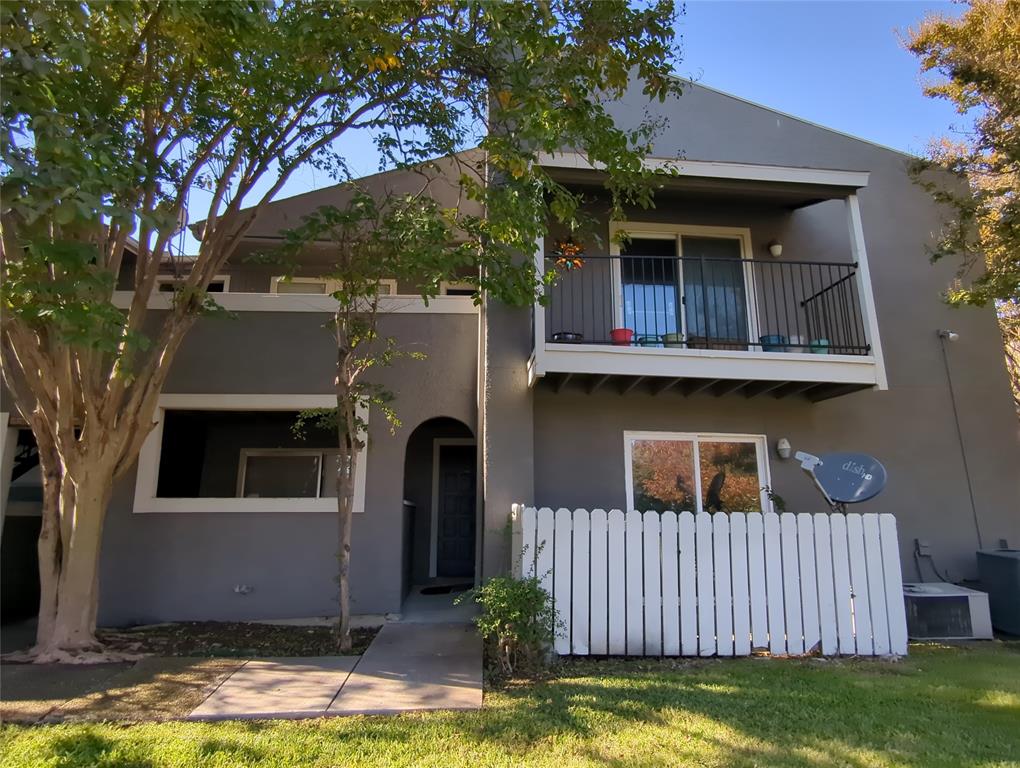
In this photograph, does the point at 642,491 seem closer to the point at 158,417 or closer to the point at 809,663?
the point at 809,663

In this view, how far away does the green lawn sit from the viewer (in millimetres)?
3408

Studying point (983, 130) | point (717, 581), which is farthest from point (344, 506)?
point (983, 130)

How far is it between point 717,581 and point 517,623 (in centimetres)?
197

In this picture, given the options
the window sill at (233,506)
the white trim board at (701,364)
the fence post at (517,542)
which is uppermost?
the white trim board at (701,364)

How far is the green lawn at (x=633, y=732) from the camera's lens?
341 cm

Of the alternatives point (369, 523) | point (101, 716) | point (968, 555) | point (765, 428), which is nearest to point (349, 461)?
point (369, 523)

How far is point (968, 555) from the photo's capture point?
7.56 meters

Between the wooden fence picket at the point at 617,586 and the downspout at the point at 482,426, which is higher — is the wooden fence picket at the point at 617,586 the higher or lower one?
the lower one

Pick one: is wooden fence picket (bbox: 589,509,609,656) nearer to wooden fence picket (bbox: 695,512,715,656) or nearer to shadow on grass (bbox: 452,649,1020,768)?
shadow on grass (bbox: 452,649,1020,768)

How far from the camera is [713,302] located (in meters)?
8.14

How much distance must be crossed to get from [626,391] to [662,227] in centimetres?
248

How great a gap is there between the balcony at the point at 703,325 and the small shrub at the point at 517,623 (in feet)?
7.94

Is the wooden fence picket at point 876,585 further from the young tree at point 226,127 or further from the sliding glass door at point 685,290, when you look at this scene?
the young tree at point 226,127

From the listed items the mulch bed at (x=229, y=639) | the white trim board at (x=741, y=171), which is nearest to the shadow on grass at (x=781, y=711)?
the mulch bed at (x=229, y=639)
